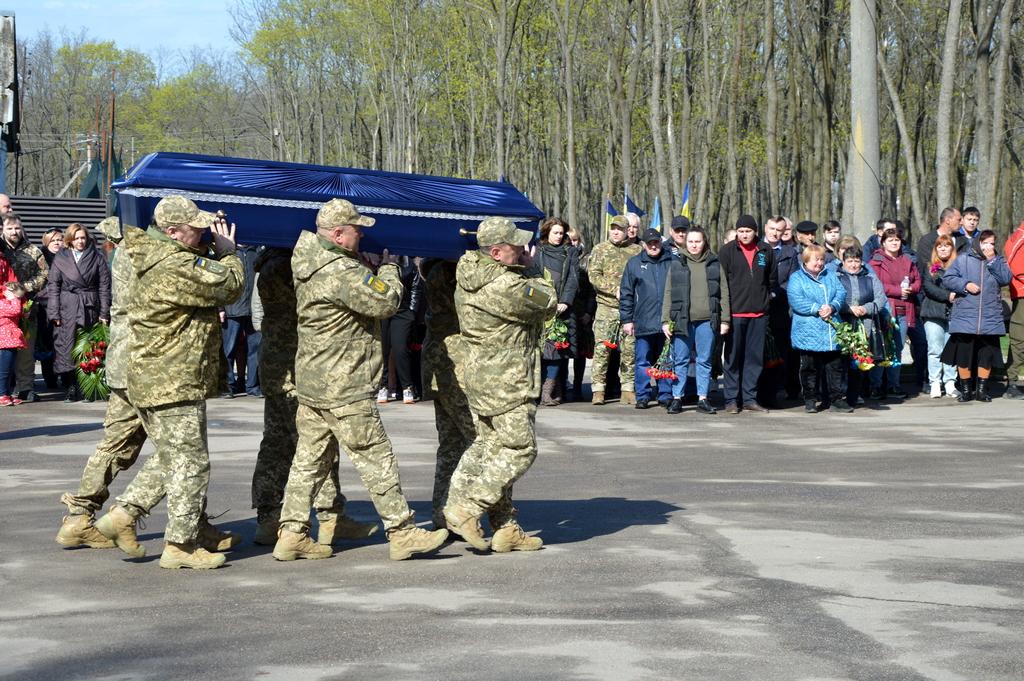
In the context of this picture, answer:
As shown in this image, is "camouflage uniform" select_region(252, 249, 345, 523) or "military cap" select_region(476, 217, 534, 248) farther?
"camouflage uniform" select_region(252, 249, 345, 523)

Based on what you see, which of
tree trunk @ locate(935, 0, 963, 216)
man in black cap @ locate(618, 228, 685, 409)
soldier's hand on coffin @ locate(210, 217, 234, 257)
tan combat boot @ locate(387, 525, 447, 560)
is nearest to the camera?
soldier's hand on coffin @ locate(210, 217, 234, 257)

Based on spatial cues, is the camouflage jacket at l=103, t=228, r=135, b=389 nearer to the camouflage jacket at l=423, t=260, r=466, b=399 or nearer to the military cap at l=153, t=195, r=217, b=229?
the military cap at l=153, t=195, r=217, b=229

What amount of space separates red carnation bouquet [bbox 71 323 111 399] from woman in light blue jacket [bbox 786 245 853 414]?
7.81m

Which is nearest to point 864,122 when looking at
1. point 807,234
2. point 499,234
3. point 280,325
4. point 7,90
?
point 807,234

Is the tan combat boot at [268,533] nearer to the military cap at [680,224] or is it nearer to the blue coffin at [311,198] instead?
the blue coffin at [311,198]

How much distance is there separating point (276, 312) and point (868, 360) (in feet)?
29.4

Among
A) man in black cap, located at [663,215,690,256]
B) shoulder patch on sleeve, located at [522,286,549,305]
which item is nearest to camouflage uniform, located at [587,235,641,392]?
man in black cap, located at [663,215,690,256]

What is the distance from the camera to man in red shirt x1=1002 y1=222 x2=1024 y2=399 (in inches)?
688

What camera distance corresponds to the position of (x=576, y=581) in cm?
792

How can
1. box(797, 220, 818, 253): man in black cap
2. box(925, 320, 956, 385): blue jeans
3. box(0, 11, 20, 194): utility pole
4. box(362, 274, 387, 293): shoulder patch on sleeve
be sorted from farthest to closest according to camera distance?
box(0, 11, 20, 194): utility pole < box(797, 220, 818, 253): man in black cap < box(925, 320, 956, 385): blue jeans < box(362, 274, 387, 293): shoulder patch on sleeve

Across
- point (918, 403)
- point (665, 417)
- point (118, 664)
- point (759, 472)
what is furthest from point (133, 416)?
point (918, 403)

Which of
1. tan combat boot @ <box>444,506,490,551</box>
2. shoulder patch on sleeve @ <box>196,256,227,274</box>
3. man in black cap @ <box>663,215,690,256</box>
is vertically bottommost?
tan combat boot @ <box>444,506,490,551</box>

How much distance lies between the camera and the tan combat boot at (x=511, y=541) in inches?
345

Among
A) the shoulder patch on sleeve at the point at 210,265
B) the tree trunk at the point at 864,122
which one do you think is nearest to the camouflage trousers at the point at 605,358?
the tree trunk at the point at 864,122
